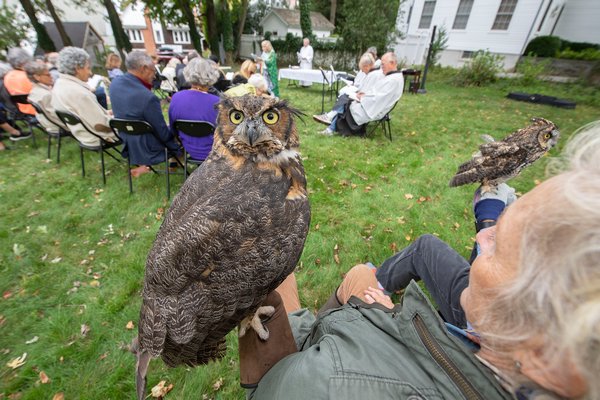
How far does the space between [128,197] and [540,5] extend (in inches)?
906

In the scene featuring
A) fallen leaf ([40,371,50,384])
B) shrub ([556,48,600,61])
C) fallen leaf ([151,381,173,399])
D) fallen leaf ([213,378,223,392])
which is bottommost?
fallen leaf ([40,371,50,384])

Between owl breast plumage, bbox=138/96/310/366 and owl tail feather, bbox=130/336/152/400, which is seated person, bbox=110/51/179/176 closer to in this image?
owl breast plumage, bbox=138/96/310/366

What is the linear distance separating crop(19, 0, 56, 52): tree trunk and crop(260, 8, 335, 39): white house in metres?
21.7

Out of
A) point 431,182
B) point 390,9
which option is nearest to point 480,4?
point 390,9

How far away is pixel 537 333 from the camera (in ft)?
2.10

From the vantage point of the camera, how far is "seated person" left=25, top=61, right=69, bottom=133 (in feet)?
16.5

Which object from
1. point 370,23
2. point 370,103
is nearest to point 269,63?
point 370,103

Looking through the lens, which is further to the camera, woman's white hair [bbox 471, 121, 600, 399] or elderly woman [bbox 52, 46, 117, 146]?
elderly woman [bbox 52, 46, 117, 146]

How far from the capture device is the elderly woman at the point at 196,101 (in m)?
3.96

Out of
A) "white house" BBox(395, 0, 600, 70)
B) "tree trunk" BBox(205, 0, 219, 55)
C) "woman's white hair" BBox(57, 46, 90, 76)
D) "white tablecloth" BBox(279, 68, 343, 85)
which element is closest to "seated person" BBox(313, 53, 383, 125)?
"white tablecloth" BBox(279, 68, 343, 85)

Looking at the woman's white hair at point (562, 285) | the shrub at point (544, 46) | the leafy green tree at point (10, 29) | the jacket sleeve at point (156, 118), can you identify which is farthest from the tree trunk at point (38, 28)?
the shrub at point (544, 46)

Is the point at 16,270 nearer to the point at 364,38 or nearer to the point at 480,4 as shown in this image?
the point at 364,38

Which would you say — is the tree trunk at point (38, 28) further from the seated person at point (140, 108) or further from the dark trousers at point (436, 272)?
the dark trousers at point (436, 272)

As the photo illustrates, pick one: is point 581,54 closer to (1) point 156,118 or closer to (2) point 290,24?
(1) point 156,118
